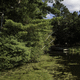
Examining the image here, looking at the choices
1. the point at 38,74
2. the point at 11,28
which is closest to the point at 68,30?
the point at 11,28

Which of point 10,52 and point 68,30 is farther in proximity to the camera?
point 68,30

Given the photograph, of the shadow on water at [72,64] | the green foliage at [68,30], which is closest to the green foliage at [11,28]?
the shadow on water at [72,64]

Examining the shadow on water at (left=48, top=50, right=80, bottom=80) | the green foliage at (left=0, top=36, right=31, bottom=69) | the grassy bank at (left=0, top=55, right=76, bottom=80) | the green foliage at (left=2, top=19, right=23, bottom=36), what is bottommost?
the grassy bank at (left=0, top=55, right=76, bottom=80)

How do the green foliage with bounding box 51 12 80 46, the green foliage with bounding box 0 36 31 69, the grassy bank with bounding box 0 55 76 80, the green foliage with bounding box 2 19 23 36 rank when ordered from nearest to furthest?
the grassy bank with bounding box 0 55 76 80 < the green foliage with bounding box 0 36 31 69 < the green foliage with bounding box 2 19 23 36 < the green foliage with bounding box 51 12 80 46

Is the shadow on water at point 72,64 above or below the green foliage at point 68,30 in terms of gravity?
below

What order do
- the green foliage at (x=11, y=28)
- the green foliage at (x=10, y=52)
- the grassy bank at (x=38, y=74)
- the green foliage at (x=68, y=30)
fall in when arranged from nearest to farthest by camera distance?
the grassy bank at (x=38, y=74), the green foliage at (x=10, y=52), the green foliage at (x=11, y=28), the green foliage at (x=68, y=30)

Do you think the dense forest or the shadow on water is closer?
the shadow on water

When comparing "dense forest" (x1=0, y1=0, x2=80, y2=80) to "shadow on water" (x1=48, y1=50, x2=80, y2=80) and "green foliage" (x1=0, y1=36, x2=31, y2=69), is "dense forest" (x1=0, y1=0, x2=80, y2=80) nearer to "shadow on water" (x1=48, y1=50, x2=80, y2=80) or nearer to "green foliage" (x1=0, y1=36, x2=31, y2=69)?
"green foliage" (x1=0, y1=36, x2=31, y2=69)

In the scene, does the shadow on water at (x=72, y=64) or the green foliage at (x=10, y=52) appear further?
the green foliage at (x=10, y=52)

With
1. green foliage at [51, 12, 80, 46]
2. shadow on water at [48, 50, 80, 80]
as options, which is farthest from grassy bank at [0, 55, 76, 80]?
green foliage at [51, 12, 80, 46]

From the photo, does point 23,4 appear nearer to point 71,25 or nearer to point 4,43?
point 4,43

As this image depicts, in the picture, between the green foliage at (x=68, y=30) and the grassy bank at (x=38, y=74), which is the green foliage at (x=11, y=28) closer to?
the grassy bank at (x=38, y=74)

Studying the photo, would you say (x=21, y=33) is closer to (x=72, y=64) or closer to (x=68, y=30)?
(x=72, y=64)

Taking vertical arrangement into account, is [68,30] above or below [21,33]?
above
